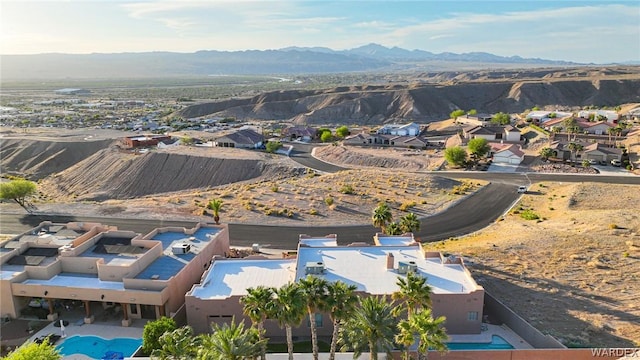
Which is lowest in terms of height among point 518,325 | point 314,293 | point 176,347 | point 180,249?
point 518,325

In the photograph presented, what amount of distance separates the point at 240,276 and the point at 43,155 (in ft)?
331

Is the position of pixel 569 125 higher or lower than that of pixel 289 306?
higher

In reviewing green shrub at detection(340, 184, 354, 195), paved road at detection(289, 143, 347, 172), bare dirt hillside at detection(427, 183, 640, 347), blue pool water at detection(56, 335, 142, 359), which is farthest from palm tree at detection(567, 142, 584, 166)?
blue pool water at detection(56, 335, 142, 359)

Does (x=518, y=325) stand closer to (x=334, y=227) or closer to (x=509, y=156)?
(x=334, y=227)

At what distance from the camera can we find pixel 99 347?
106 feet

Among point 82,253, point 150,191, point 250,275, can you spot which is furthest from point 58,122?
point 250,275

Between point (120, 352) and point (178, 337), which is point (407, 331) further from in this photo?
point (120, 352)

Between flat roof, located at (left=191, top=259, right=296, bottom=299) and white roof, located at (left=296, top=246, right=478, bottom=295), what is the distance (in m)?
1.55

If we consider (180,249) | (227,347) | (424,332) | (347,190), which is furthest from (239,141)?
(424,332)

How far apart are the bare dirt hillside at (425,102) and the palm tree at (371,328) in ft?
504

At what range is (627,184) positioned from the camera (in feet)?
237

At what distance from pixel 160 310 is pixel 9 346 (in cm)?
1090

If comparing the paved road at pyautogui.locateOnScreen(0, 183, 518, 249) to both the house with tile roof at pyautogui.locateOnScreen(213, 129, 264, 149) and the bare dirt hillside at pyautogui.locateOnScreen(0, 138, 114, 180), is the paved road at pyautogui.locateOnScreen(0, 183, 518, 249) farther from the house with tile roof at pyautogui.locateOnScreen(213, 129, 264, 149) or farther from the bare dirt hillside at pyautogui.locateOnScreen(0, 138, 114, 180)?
the house with tile roof at pyautogui.locateOnScreen(213, 129, 264, 149)

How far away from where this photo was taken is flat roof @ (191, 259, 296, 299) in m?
34.4
